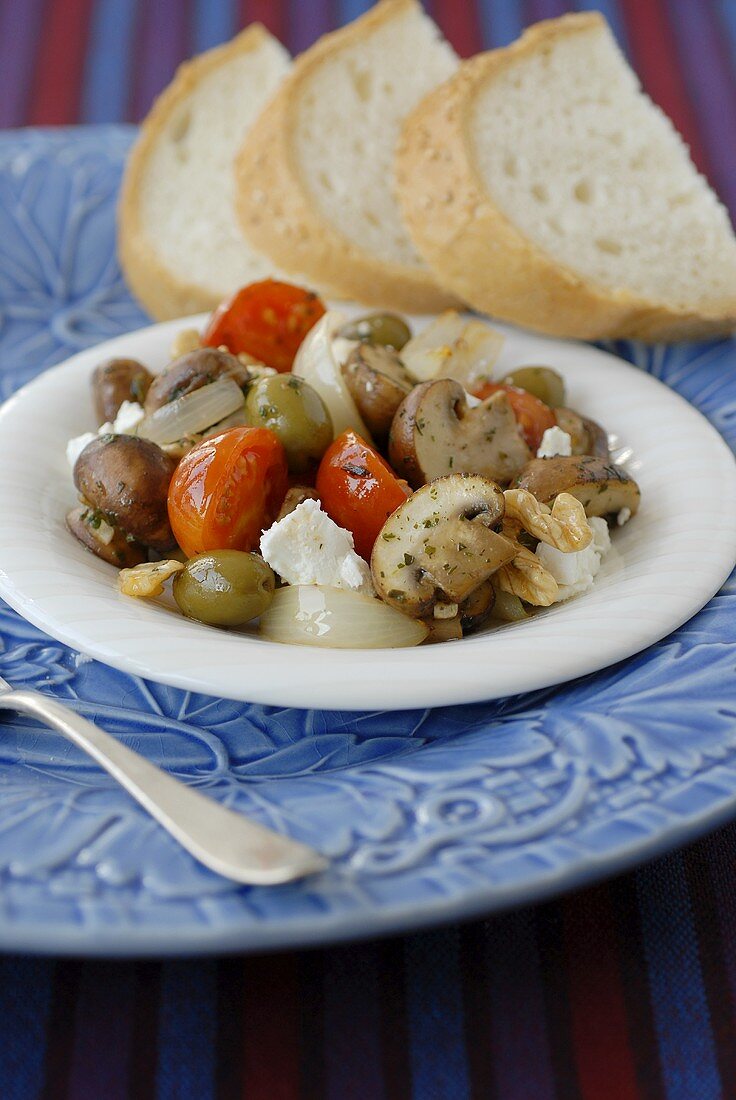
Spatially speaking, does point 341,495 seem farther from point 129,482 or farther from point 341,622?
point 129,482

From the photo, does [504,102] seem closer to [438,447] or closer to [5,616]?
[438,447]

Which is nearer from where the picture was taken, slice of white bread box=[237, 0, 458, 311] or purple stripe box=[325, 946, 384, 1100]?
purple stripe box=[325, 946, 384, 1100]

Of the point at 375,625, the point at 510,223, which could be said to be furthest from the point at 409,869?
the point at 510,223

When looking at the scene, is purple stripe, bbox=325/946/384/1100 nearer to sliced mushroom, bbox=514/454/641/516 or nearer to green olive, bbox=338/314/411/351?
sliced mushroom, bbox=514/454/641/516

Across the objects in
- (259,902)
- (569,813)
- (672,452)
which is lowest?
(672,452)

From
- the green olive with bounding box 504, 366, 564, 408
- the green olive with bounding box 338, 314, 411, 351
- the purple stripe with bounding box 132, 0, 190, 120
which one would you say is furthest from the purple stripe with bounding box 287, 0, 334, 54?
the green olive with bounding box 504, 366, 564, 408

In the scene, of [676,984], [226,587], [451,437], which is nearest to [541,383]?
[451,437]
